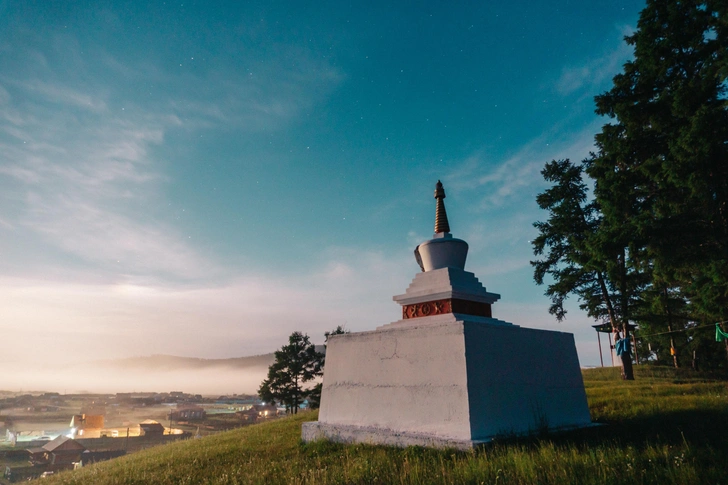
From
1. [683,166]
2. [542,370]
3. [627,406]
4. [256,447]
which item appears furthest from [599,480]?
[683,166]

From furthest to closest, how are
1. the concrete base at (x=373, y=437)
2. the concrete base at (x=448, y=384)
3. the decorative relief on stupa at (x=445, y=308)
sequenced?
1. the decorative relief on stupa at (x=445, y=308)
2. the concrete base at (x=448, y=384)
3. the concrete base at (x=373, y=437)

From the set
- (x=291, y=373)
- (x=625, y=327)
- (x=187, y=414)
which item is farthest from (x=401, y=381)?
(x=187, y=414)

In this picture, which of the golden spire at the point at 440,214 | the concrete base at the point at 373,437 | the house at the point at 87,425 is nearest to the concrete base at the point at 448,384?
the concrete base at the point at 373,437

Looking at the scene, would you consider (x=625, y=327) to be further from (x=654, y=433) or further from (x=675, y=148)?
(x=654, y=433)

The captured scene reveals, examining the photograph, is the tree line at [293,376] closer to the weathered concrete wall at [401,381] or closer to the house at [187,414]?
the weathered concrete wall at [401,381]

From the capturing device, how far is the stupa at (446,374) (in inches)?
330

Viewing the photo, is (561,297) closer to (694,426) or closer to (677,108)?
(677,108)

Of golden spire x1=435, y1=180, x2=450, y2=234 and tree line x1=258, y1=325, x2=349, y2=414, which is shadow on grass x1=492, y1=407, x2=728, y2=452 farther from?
tree line x1=258, y1=325, x2=349, y2=414

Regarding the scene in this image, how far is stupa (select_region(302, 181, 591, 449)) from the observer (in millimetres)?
8391

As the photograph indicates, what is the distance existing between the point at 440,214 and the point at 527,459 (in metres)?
8.01

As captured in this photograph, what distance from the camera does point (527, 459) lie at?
5.45 metres

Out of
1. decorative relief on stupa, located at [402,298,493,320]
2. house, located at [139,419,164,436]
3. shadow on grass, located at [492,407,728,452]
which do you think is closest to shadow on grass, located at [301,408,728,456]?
shadow on grass, located at [492,407,728,452]

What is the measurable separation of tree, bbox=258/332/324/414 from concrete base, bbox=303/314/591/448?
28.9m

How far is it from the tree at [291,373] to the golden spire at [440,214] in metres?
29.3
